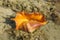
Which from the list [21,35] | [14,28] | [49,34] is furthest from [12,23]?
[49,34]

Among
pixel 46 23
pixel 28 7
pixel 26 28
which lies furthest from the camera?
pixel 28 7

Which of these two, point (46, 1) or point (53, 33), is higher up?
point (46, 1)

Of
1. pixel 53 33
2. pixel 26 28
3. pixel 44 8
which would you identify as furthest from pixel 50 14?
pixel 26 28

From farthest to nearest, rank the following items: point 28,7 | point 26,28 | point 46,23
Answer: point 28,7, point 46,23, point 26,28

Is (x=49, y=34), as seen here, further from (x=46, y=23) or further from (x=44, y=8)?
(x=44, y=8)

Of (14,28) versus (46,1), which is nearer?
(14,28)

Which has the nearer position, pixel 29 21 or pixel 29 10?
pixel 29 21
